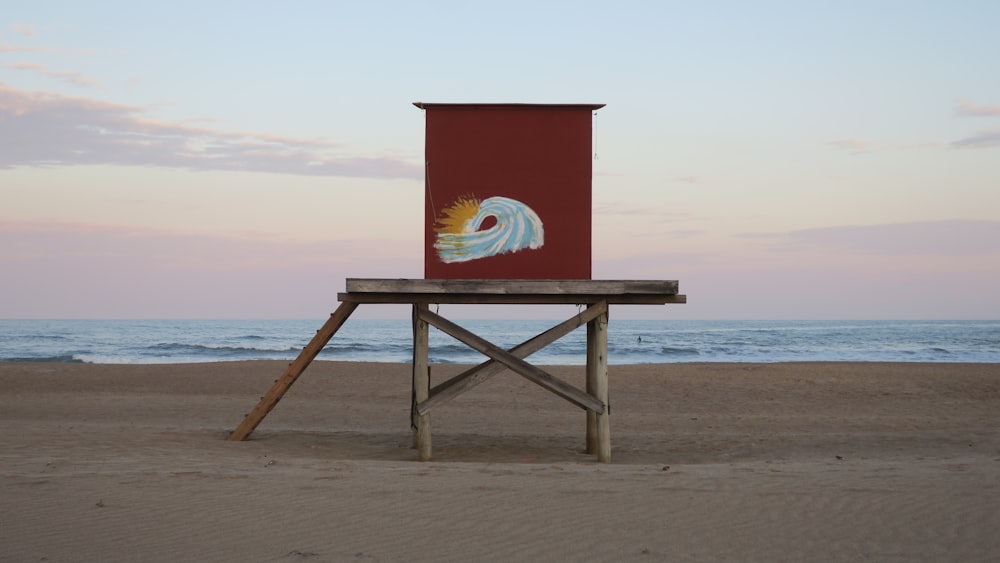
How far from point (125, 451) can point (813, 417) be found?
43.7 feet

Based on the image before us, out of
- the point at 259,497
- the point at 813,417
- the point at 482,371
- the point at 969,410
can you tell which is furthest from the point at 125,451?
the point at 969,410

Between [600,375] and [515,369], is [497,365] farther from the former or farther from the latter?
[600,375]

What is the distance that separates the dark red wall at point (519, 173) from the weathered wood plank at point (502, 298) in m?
0.26

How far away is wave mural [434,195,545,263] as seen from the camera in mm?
11359

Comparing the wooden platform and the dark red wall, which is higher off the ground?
the dark red wall

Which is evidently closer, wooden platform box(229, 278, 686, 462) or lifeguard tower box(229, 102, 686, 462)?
wooden platform box(229, 278, 686, 462)

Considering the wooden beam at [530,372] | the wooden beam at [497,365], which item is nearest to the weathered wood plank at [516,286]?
the wooden beam at [497,365]

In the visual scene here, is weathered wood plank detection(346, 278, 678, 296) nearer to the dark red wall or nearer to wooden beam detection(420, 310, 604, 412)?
the dark red wall

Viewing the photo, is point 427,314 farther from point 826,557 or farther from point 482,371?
point 826,557

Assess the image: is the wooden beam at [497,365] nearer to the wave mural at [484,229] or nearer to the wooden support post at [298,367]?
the wave mural at [484,229]

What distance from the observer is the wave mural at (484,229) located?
11359 millimetres

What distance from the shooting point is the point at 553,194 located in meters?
11.4

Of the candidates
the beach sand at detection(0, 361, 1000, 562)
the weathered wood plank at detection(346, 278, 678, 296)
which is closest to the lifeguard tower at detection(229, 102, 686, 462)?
the weathered wood plank at detection(346, 278, 678, 296)

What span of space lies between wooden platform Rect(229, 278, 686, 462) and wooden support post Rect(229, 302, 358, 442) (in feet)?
0.06
